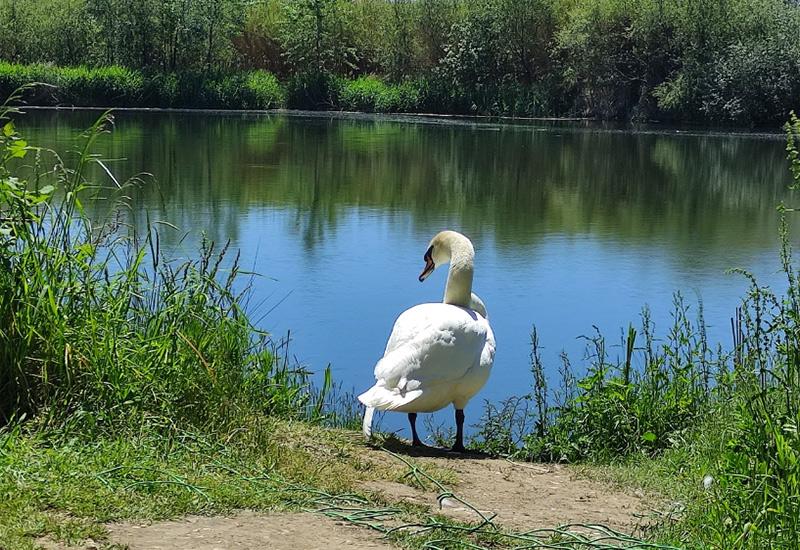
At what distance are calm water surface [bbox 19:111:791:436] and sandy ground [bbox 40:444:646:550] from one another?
2.63 meters

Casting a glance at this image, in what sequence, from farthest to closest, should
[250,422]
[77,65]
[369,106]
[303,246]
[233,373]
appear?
[77,65], [369,106], [303,246], [233,373], [250,422]

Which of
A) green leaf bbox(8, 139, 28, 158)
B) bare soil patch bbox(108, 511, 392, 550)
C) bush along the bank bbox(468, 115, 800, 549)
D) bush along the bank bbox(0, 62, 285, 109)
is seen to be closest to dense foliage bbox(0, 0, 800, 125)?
bush along the bank bbox(0, 62, 285, 109)

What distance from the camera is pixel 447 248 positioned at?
8406mm

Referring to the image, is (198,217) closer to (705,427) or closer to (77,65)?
(705,427)

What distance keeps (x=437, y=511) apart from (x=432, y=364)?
1.98m

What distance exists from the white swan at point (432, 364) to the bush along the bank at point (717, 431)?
1.80 ft

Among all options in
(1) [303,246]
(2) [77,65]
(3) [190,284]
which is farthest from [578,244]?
(2) [77,65]

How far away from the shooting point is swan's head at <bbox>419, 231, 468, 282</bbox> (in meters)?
7.98

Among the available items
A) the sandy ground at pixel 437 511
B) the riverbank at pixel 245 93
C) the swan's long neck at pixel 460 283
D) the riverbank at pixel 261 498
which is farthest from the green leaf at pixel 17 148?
the riverbank at pixel 245 93

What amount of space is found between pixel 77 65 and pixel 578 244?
47186mm

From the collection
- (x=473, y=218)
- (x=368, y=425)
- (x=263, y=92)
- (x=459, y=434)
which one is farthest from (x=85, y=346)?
(x=263, y=92)

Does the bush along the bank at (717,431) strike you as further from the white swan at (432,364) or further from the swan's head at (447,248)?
the swan's head at (447,248)

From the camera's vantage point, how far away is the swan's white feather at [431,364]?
6.79 m

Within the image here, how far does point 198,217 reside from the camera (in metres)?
19.5
